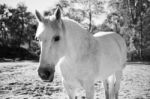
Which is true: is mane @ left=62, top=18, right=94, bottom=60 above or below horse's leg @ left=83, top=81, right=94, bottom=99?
above

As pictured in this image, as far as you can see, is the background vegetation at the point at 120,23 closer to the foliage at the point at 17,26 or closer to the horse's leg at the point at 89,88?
the foliage at the point at 17,26

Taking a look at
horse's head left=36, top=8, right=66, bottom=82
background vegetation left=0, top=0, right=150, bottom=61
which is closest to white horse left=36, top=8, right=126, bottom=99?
horse's head left=36, top=8, right=66, bottom=82

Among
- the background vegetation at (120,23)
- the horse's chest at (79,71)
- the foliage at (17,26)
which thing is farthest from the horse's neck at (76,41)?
the foliage at (17,26)

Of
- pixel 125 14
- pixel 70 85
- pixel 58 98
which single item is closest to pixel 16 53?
pixel 125 14

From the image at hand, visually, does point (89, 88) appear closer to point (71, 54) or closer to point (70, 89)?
point (70, 89)

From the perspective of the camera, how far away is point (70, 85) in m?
2.56

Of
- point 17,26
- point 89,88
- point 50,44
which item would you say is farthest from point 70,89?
point 17,26

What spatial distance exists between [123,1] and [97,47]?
20871mm

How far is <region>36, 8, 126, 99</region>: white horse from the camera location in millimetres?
1929

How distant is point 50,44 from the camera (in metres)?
1.92

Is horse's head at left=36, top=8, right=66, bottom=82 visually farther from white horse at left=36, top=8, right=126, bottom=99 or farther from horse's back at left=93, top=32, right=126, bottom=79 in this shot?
horse's back at left=93, top=32, right=126, bottom=79

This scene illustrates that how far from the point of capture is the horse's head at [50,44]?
1898mm

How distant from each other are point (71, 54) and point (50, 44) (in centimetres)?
51

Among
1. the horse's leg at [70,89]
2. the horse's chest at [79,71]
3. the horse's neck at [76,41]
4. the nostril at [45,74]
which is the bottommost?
the horse's leg at [70,89]
